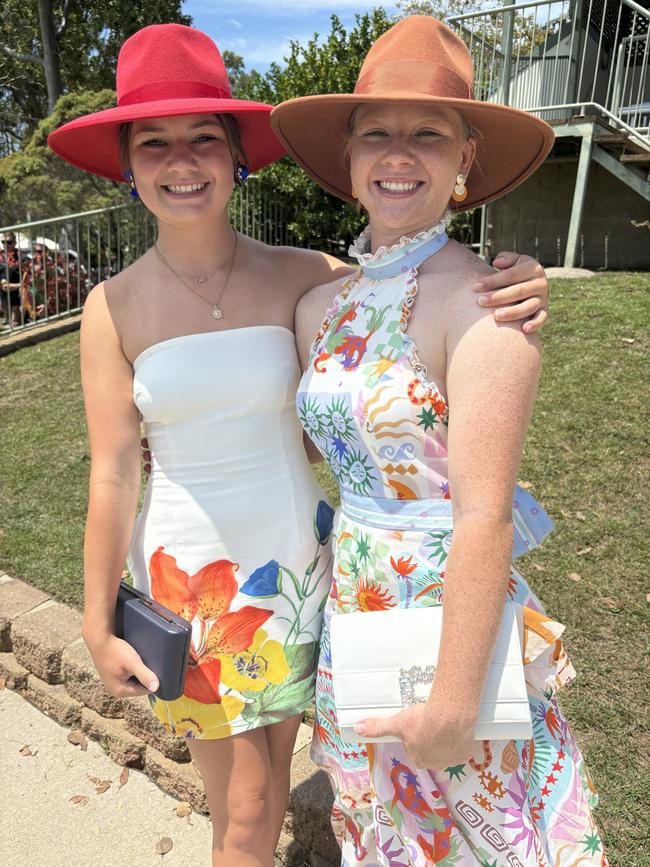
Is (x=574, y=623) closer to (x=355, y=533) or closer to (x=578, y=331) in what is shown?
(x=355, y=533)

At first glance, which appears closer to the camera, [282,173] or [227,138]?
[227,138]

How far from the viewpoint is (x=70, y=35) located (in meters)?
17.6

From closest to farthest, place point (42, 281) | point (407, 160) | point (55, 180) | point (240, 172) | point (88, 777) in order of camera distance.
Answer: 1. point (407, 160)
2. point (240, 172)
3. point (88, 777)
4. point (42, 281)
5. point (55, 180)

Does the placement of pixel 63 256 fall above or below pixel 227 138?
below

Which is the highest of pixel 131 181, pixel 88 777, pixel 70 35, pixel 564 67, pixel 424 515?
pixel 70 35

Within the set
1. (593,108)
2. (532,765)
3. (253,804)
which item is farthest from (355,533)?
(593,108)

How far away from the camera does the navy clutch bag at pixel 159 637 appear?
1.57m

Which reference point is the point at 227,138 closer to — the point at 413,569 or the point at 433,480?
the point at 433,480

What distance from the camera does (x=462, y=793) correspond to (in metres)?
1.42

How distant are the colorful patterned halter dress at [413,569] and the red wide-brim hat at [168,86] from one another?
493 millimetres

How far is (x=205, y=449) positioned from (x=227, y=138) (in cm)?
74

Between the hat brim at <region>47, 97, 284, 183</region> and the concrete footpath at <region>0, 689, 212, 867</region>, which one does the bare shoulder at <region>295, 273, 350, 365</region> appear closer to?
the hat brim at <region>47, 97, 284, 183</region>

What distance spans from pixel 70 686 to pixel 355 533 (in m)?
2.10

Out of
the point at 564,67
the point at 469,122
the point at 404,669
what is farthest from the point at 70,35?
the point at 404,669
